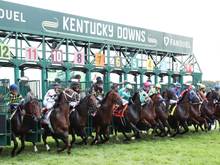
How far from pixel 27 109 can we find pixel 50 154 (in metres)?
1.20

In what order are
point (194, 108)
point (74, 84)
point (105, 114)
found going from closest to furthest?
1. point (74, 84)
2. point (105, 114)
3. point (194, 108)

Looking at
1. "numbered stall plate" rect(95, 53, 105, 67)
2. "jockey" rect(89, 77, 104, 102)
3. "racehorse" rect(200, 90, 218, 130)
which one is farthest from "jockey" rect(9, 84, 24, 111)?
"numbered stall plate" rect(95, 53, 105, 67)

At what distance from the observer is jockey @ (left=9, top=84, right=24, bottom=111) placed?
10.3 metres

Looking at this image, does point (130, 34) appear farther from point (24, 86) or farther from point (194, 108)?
point (24, 86)

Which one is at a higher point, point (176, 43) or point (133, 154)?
point (176, 43)

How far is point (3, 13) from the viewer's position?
15.5 metres

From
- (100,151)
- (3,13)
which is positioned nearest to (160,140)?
(100,151)

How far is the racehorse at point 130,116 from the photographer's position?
12.6 m

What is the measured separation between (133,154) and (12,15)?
8121mm

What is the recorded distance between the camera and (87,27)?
19500mm

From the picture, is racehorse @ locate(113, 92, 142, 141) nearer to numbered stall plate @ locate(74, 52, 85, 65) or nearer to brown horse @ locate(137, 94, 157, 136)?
brown horse @ locate(137, 94, 157, 136)

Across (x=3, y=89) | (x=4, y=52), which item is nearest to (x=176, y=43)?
(x=4, y=52)

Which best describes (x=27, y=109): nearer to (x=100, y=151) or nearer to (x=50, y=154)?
(x=50, y=154)

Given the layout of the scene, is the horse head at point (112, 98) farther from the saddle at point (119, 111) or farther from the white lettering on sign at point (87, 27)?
the white lettering on sign at point (87, 27)
